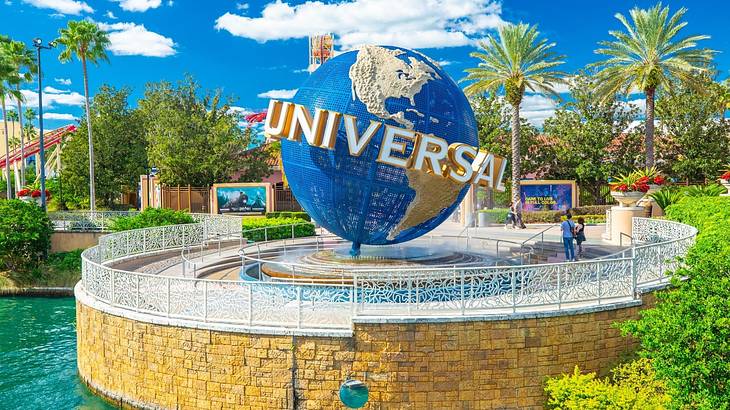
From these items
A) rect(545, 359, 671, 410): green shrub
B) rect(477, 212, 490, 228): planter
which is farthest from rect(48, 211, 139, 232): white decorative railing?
rect(545, 359, 671, 410): green shrub

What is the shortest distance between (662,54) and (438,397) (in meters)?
30.1

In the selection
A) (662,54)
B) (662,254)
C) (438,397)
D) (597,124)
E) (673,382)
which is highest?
(662,54)

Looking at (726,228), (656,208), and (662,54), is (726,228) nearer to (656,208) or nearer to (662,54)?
(656,208)

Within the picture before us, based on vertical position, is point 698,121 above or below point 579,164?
above

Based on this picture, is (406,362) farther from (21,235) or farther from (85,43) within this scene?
(85,43)

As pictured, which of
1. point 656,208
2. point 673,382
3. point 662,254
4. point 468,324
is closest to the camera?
point 673,382

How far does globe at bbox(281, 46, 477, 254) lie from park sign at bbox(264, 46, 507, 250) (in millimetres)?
23

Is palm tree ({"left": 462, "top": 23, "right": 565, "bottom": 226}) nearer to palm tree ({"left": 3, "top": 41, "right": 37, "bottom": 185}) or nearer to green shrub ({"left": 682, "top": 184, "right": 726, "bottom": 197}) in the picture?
green shrub ({"left": 682, "top": 184, "right": 726, "bottom": 197})

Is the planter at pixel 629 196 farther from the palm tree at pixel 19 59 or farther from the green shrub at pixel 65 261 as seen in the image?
the palm tree at pixel 19 59

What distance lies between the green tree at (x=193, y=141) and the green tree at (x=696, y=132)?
29.2 m

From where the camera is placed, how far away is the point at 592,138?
4153 cm

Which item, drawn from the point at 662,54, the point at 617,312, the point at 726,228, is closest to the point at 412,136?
the point at 617,312

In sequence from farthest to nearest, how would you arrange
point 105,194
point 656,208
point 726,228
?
point 105,194, point 656,208, point 726,228

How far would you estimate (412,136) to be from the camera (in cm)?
1310
